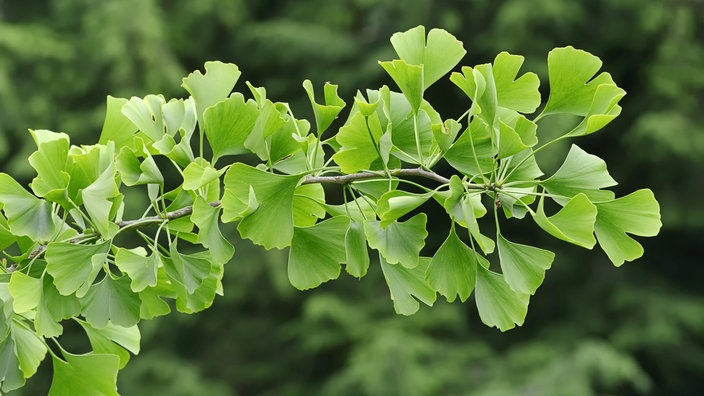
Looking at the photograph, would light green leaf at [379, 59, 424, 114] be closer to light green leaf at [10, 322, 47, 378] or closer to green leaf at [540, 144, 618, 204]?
green leaf at [540, 144, 618, 204]

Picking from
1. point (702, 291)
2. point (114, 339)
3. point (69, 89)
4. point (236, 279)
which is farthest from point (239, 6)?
point (114, 339)

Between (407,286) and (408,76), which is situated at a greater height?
(408,76)

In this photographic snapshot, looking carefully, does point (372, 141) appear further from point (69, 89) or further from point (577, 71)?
point (69, 89)

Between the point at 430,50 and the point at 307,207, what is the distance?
14cm

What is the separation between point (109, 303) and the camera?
1.97 feet

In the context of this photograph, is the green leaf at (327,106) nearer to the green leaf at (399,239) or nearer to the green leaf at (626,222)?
the green leaf at (399,239)

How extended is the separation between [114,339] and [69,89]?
4.36 metres

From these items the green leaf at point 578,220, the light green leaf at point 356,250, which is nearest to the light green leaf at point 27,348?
the light green leaf at point 356,250

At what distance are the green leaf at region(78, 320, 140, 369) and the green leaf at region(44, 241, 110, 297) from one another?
149 mm

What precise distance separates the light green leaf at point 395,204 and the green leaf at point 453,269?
0.05 m

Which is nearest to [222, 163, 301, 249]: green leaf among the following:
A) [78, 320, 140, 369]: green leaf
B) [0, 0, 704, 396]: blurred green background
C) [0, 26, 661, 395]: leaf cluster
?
[0, 26, 661, 395]: leaf cluster

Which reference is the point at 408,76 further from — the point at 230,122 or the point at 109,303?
the point at 109,303

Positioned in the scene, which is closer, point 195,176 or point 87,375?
point 195,176

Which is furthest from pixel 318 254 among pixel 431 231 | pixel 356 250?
pixel 431 231
